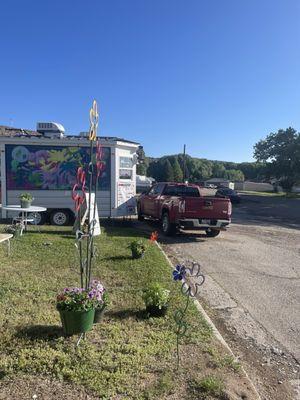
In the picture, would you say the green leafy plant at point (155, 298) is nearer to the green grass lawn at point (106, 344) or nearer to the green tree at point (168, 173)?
the green grass lawn at point (106, 344)

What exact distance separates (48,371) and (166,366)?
3.54 feet

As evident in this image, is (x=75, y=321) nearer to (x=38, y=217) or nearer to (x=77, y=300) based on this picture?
(x=77, y=300)

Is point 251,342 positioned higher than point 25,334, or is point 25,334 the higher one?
point 25,334

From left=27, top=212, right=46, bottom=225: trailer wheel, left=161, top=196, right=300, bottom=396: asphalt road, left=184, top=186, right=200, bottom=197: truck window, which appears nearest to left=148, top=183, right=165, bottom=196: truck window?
left=184, top=186, right=200, bottom=197: truck window

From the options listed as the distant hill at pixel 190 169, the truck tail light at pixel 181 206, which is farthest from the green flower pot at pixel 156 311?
the distant hill at pixel 190 169

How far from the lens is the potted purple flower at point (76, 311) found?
411cm

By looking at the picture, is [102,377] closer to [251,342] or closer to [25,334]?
[25,334]

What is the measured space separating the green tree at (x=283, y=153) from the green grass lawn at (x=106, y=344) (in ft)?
159

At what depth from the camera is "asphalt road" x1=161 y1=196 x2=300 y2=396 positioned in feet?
17.3

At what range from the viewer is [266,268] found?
885cm

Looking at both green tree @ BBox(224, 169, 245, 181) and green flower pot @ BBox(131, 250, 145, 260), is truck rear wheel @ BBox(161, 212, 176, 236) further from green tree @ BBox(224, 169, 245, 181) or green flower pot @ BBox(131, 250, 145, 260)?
green tree @ BBox(224, 169, 245, 181)

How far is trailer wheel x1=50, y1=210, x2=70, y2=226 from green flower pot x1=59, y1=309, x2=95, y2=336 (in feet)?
31.6

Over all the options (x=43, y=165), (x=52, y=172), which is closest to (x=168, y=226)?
(x=52, y=172)

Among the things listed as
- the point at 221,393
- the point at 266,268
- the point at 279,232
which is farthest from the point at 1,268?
the point at 279,232
